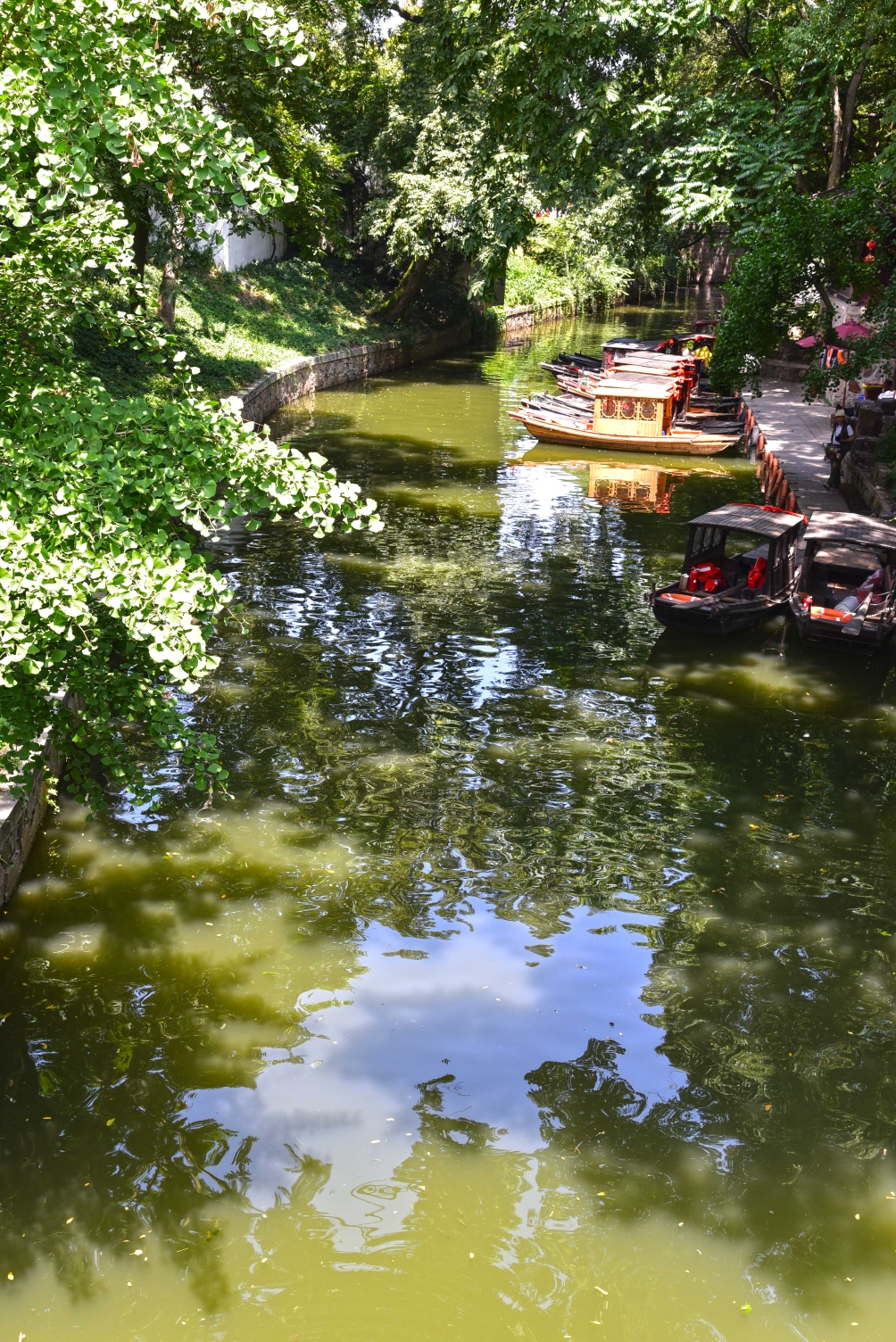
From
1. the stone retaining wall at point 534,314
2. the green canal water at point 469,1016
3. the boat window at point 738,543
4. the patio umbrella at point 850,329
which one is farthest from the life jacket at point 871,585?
the stone retaining wall at point 534,314

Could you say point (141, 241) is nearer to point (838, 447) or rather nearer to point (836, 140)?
point (836, 140)

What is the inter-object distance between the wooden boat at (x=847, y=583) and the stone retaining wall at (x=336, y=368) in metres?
13.9

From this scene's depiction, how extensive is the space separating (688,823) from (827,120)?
19.6m

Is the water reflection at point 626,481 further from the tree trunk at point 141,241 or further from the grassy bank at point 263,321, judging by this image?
the tree trunk at point 141,241

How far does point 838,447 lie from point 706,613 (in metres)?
9.71

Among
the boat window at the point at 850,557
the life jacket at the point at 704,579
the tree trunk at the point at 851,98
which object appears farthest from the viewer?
the tree trunk at the point at 851,98

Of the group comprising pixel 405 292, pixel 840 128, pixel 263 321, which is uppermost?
pixel 840 128

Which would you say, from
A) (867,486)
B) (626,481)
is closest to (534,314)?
(626,481)

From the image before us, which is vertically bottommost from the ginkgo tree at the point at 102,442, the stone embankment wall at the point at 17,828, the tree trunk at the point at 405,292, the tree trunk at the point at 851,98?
the stone embankment wall at the point at 17,828

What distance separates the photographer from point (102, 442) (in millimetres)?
5129

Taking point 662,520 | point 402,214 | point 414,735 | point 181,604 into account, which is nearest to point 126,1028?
point 181,604

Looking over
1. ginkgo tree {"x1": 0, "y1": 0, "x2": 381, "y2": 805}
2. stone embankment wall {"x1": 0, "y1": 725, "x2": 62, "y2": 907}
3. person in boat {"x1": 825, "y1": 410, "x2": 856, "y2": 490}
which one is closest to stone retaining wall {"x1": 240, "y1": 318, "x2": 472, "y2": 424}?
person in boat {"x1": 825, "y1": 410, "x2": 856, "y2": 490}

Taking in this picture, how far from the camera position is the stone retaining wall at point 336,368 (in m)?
28.4

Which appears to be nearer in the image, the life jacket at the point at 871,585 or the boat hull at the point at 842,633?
the boat hull at the point at 842,633
